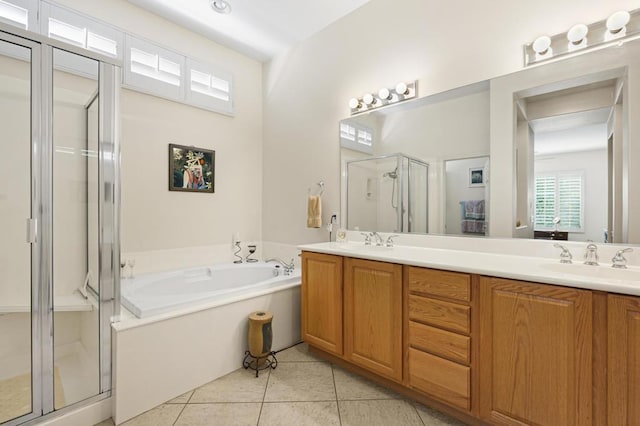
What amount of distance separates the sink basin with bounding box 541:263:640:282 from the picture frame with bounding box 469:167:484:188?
0.66m

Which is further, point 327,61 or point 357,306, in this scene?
point 327,61

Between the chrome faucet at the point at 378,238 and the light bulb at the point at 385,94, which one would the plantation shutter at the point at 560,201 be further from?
the light bulb at the point at 385,94

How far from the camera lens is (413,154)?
7.73 feet

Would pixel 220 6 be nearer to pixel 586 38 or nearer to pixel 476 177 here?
pixel 476 177

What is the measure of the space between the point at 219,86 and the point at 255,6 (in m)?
0.94

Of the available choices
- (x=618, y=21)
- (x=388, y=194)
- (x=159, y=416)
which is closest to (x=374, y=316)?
(x=388, y=194)

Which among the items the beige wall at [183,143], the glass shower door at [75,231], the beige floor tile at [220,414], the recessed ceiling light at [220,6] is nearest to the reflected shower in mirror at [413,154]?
the beige wall at [183,143]

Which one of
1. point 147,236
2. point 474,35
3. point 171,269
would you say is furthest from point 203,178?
point 474,35

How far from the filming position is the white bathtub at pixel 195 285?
198 centimetres

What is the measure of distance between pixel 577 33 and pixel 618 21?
160mm

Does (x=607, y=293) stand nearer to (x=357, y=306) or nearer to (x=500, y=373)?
(x=500, y=373)

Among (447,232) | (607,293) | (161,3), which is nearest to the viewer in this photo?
(607,293)

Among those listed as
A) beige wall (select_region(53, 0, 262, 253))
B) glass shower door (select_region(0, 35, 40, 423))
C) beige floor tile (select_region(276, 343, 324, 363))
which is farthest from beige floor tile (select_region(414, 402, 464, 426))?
beige wall (select_region(53, 0, 262, 253))

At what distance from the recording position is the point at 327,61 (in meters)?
2.98
